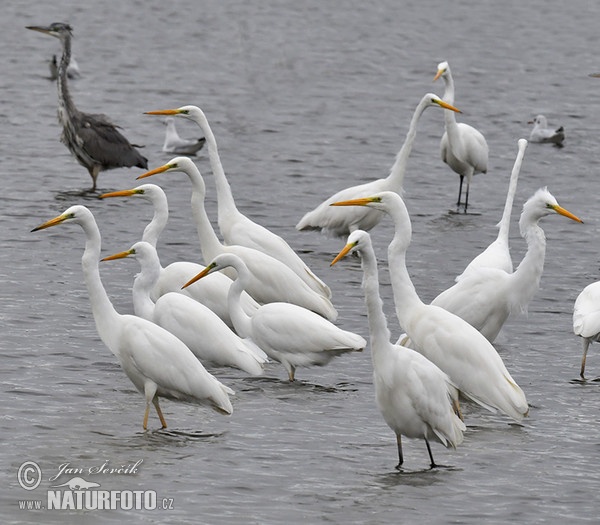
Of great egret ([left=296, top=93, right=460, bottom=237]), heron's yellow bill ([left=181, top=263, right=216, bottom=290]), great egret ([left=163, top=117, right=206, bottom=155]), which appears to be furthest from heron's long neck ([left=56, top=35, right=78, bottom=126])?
heron's yellow bill ([left=181, top=263, right=216, bottom=290])

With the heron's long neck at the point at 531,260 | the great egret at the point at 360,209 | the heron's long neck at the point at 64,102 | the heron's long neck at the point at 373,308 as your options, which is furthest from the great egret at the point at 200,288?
the heron's long neck at the point at 64,102

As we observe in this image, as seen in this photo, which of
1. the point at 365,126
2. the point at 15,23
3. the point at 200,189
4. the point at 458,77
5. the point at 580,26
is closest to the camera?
the point at 200,189

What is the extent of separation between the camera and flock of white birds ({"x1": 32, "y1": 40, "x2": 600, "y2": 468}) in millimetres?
9609

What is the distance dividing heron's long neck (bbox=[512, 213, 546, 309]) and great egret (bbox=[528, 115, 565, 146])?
36.8 ft

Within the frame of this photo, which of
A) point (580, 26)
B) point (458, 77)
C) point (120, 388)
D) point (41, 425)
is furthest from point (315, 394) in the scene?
point (580, 26)

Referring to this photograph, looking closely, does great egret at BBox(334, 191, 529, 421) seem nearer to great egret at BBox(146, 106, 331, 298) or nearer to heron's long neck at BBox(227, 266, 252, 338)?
heron's long neck at BBox(227, 266, 252, 338)

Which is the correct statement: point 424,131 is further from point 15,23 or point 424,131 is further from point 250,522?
point 250,522

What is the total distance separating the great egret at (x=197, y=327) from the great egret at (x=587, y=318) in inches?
103

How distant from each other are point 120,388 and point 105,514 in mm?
2584

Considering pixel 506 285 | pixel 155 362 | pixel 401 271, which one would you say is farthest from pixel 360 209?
pixel 155 362

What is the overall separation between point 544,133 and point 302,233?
6685 millimetres

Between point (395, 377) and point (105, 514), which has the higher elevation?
point (395, 377)

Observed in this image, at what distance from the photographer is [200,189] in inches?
536

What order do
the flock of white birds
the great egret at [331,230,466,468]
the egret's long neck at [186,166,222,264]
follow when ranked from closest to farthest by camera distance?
the great egret at [331,230,466,468] → the flock of white birds → the egret's long neck at [186,166,222,264]
